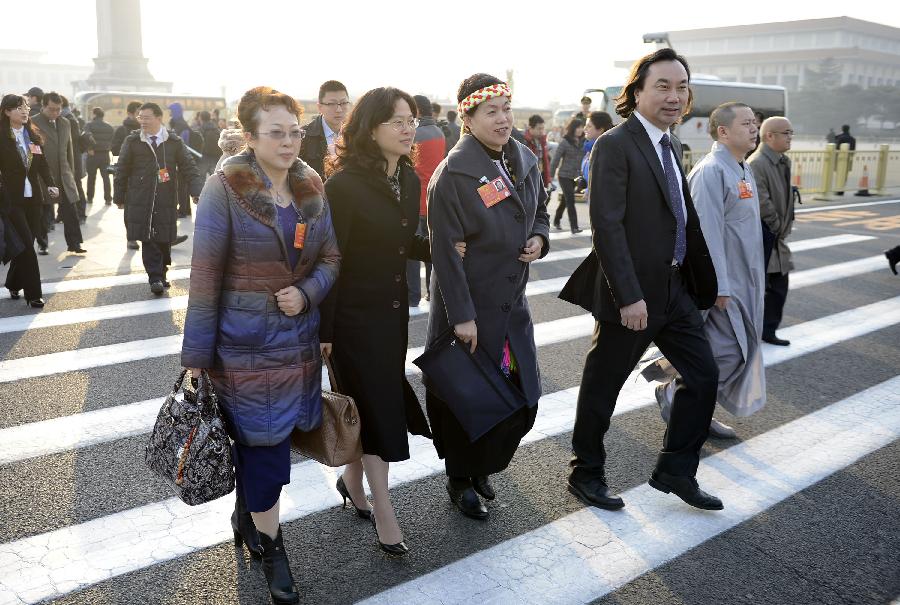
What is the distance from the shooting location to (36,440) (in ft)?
14.8

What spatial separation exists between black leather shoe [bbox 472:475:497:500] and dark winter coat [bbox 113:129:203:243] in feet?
17.7

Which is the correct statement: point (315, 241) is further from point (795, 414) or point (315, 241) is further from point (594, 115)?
point (594, 115)

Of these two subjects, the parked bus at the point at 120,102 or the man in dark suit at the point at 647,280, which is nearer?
the man in dark suit at the point at 647,280

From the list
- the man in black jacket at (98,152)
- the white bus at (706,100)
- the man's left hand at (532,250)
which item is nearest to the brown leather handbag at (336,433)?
the man's left hand at (532,250)

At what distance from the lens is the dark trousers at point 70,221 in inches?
374

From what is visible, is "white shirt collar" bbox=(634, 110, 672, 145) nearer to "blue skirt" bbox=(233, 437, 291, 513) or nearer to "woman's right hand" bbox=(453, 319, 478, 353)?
"woman's right hand" bbox=(453, 319, 478, 353)

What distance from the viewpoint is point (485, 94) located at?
3312mm

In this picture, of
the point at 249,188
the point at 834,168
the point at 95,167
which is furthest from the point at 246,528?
the point at 834,168

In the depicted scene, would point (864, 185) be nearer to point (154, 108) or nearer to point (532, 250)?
point (154, 108)

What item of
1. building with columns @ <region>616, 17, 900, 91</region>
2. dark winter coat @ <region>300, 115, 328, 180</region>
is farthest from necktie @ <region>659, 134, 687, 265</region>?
building with columns @ <region>616, 17, 900, 91</region>

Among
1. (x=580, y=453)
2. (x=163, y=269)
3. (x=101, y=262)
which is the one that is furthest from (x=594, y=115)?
(x=580, y=453)

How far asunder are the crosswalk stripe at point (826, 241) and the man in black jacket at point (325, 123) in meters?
8.24

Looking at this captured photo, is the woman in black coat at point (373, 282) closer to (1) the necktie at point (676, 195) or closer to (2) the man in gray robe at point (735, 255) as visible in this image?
(1) the necktie at point (676, 195)

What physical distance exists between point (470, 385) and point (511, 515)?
0.73m
